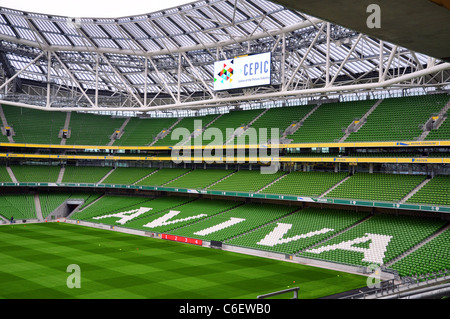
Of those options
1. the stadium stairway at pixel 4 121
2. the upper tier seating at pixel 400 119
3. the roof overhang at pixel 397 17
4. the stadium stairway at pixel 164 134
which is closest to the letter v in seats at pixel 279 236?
the upper tier seating at pixel 400 119

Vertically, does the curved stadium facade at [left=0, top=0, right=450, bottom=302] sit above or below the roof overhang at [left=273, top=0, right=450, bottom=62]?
above

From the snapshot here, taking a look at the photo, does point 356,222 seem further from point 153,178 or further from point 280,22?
point 153,178

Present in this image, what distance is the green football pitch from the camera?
2319 centimetres

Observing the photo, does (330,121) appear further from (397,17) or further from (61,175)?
(397,17)

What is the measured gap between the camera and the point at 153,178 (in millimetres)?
57188

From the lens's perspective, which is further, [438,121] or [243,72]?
[243,72]

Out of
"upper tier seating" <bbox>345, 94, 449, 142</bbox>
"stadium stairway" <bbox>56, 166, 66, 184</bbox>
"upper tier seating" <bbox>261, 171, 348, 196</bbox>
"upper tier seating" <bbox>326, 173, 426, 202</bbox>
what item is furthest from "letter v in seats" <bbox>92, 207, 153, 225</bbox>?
"upper tier seating" <bbox>345, 94, 449, 142</bbox>

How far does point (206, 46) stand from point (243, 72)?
614cm

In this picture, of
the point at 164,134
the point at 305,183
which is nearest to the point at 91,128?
the point at 164,134

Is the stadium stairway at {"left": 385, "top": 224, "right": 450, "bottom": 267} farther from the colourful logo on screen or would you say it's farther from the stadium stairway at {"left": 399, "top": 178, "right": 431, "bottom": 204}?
the colourful logo on screen

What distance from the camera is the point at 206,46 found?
45.0 m

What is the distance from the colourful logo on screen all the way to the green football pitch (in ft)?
53.8

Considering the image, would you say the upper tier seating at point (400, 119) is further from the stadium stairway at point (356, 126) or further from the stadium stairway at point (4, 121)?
the stadium stairway at point (4, 121)

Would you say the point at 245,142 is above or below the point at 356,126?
above
